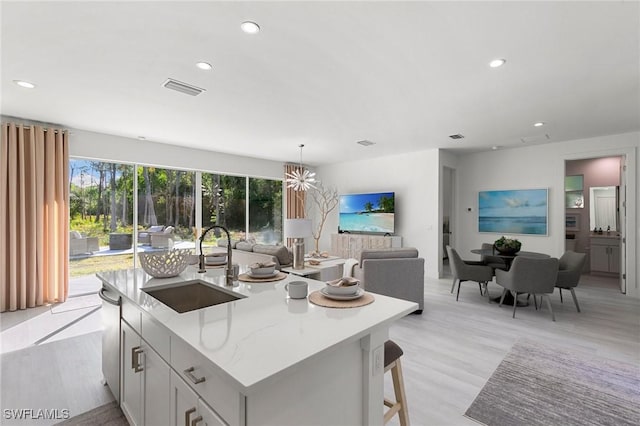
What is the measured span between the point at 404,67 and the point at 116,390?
3.27 meters

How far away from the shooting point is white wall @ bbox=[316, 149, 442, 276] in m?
6.00

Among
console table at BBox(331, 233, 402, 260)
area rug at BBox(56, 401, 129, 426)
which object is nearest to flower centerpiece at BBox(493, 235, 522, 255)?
console table at BBox(331, 233, 402, 260)

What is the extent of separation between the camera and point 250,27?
2043mm

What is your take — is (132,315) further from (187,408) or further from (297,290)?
(297,290)

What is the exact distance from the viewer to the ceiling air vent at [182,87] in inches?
114

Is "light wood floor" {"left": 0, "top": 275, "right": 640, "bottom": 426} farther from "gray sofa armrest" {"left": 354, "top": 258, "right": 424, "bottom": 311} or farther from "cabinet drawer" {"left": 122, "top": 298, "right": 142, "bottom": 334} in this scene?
"cabinet drawer" {"left": 122, "top": 298, "right": 142, "bottom": 334}

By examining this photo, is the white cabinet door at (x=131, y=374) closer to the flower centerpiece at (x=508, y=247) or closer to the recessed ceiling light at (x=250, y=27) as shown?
the recessed ceiling light at (x=250, y=27)

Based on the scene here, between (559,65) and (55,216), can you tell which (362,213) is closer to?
(559,65)

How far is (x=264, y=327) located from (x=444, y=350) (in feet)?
7.68

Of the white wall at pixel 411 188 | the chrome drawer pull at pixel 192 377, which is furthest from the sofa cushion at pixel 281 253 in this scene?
the white wall at pixel 411 188

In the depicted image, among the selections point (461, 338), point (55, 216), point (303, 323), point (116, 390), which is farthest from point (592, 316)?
point (55, 216)

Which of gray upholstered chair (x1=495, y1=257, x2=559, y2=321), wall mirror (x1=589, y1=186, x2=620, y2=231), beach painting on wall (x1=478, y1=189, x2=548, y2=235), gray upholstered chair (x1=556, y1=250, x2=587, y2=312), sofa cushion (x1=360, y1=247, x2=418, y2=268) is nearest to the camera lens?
gray upholstered chair (x1=495, y1=257, x2=559, y2=321)

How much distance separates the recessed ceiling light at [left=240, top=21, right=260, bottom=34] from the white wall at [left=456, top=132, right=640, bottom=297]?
5.72 m

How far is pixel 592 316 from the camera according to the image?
376 cm
